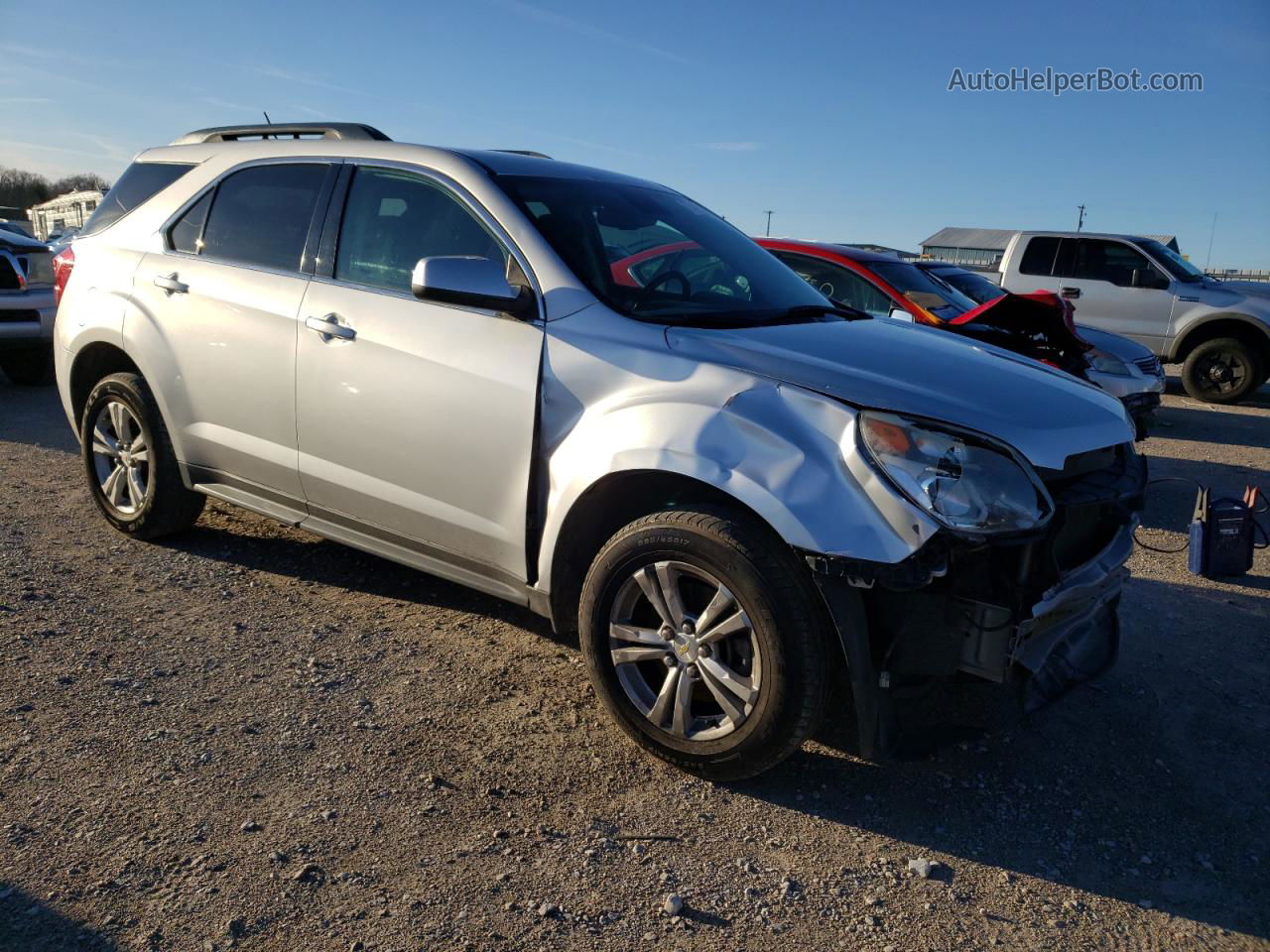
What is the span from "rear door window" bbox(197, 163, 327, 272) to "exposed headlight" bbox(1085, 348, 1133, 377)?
658 cm

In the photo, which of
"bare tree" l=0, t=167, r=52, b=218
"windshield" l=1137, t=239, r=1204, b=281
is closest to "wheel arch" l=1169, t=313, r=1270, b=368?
"windshield" l=1137, t=239, r=1204, b=281

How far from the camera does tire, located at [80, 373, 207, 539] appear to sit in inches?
A: 177

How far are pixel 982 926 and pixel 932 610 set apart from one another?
0.78 m

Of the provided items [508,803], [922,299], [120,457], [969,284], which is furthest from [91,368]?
[969,284]

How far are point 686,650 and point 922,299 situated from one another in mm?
5455

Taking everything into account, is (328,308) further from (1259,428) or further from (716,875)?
(1259,428)

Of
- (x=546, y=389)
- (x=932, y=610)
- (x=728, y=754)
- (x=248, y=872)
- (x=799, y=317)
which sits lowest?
(x=248, y=872)

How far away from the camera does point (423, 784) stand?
2883 millimetres

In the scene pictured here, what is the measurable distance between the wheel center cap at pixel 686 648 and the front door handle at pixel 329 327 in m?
1.67

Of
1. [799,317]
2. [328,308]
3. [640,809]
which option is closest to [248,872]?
[640,809]

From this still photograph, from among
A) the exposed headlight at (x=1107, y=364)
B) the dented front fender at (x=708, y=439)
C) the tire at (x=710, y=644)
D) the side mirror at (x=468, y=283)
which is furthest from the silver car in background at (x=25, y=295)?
the exposed headlight at (x=1107, y=364)

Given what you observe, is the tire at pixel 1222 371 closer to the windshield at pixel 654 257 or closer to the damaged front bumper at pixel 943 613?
the windshield at pixel 654 257

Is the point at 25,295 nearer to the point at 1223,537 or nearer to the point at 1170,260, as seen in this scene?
the point at 1223,537

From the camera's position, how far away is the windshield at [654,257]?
3.35 meters
